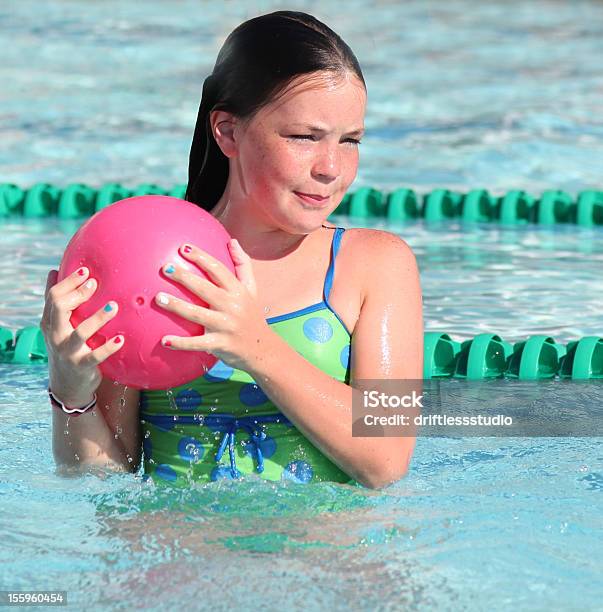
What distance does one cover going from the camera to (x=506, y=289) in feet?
17.7

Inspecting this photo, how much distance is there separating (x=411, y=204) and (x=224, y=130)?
14.1 feet

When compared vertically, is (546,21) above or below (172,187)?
above

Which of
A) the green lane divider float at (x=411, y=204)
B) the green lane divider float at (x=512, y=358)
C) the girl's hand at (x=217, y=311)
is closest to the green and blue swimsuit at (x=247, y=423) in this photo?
the girl's hand at (x=217, y=311)

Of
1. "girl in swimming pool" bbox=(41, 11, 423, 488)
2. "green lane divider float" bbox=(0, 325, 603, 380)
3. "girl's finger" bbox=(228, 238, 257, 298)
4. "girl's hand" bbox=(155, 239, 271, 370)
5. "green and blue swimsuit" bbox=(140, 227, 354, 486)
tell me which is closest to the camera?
"girl's hand" bbox=(155, 239, 271, 370)

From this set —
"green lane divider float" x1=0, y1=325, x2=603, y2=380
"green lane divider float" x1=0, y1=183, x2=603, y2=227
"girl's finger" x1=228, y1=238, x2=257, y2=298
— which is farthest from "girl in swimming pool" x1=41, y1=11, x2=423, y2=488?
"green lane divider float" x1=0, y1=183, x2=603, y2=227

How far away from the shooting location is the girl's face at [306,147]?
2.47 metres

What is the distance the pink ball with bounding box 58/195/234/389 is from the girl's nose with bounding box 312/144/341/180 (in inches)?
9.2

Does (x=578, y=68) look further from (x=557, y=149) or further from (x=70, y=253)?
(x=70, y=253)

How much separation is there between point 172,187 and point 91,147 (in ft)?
3.93

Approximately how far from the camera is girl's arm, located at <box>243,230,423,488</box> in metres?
2.38

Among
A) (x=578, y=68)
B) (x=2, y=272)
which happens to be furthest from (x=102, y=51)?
(x=2, y=272)

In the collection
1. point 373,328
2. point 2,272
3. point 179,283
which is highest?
point 179,283

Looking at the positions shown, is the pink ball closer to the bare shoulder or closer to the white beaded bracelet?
the white beaded bracelet

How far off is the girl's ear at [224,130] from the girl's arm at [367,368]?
0.35 meters
